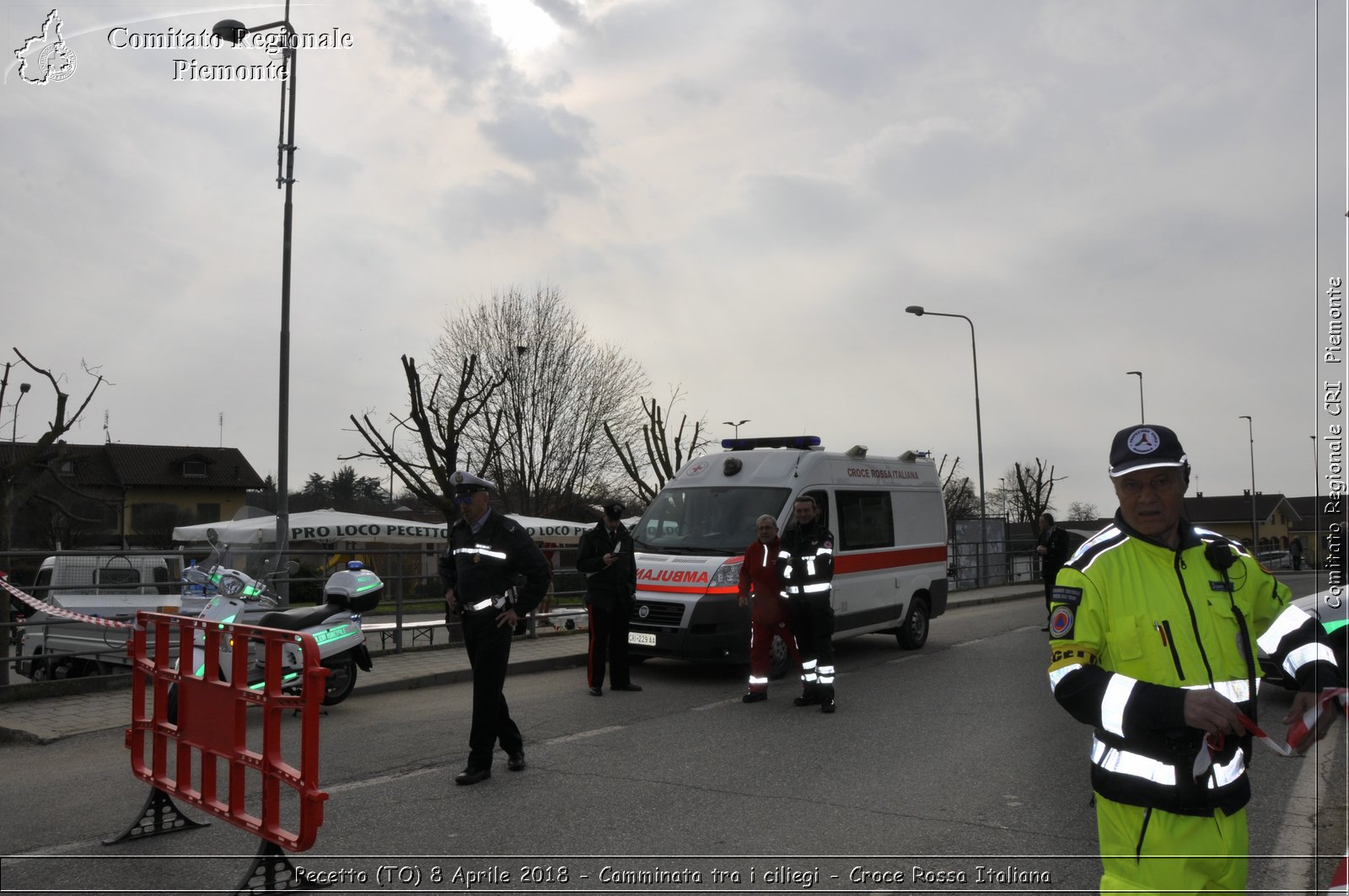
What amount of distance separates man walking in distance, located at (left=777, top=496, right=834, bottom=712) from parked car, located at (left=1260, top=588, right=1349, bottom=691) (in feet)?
21.3

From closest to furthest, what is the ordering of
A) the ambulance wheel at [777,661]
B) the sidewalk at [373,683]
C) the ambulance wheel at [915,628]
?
the sidewalk at [373,683]
the ambulance wheel at [777,661]
the ambulance wheel at [915,628]

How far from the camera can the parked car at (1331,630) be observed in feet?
8.65

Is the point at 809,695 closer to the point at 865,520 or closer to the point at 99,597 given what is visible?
the point at 865,520

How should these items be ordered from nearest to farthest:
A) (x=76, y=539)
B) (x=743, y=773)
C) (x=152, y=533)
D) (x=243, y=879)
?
1. (x=243, y=879)
2. (x=743, y=773)
3. (x=76, y=539)
4. (x=152, y=533)

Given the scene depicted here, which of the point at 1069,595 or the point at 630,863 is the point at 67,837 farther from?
the point at 1069,595

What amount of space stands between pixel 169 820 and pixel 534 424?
27461mm

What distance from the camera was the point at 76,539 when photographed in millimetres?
38406

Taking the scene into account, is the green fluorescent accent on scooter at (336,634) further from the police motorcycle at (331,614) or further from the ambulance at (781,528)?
the ambulance at (781,528)

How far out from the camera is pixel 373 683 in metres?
11.0

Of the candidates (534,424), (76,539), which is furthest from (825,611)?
(76,539)

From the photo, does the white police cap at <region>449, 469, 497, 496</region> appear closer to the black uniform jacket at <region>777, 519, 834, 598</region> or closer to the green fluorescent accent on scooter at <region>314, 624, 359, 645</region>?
the green fluorescent accent on scooter at <region>314, 624, 359, 645</region>

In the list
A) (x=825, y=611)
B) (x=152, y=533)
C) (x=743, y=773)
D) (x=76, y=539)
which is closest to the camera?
(x=743, y=773)

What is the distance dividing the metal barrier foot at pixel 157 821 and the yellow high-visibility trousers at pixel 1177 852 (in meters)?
4.80

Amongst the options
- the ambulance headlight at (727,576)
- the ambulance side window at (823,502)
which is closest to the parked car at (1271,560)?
the ambulance side window at (823,502)
